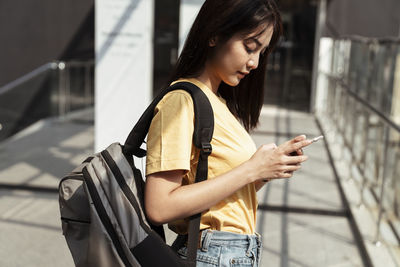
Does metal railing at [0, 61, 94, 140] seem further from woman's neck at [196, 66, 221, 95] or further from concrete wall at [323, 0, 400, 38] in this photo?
woman's neck at [196, 66, 221, 95]

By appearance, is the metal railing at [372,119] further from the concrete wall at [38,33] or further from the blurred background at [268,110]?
the concrete wall at [38,33]

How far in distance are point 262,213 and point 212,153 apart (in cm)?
352

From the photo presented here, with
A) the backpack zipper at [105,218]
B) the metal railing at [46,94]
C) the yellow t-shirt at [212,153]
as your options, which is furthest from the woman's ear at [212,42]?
the metal railing at [46,94]

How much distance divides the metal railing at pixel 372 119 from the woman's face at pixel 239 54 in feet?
7.48

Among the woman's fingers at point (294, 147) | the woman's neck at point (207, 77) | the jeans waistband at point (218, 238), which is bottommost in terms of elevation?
the jeans waistband at point (218, 238)

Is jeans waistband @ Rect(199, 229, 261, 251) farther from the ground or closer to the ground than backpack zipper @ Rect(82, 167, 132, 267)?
closer to the ground

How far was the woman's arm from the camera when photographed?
4.21 ft

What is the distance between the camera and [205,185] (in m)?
1.31

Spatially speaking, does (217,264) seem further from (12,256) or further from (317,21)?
(317,21)

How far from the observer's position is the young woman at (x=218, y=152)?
1.28 metres

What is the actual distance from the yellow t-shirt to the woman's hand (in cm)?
6

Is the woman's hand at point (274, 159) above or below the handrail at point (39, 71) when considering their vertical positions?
above

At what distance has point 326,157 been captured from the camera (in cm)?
723

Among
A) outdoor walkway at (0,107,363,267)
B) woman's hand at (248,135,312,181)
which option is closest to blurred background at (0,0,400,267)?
outdoor walkway at (0,107,363,267)
